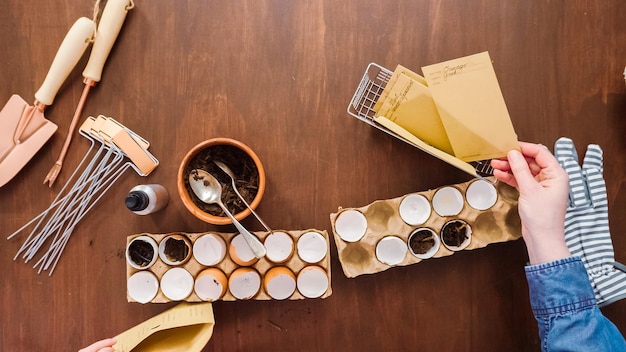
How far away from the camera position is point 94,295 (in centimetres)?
96

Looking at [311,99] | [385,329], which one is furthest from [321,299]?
[311,99]

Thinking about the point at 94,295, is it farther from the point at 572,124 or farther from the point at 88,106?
the point at 572,124

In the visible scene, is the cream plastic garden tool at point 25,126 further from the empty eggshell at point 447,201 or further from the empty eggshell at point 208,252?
the empty eggshell at point 447,201

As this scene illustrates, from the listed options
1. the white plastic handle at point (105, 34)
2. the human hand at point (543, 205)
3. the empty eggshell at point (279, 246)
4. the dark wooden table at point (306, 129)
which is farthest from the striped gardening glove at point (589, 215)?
the white plastic handle at point (105, 34)

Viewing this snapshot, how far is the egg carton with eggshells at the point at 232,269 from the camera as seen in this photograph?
857 mm

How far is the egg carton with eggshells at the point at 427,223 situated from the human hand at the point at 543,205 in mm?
83

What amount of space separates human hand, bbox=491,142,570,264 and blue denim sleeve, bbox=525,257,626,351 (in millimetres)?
23

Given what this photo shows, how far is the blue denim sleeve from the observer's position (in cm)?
74

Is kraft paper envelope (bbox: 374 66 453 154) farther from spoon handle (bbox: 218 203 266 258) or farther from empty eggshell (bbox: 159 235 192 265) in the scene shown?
empty eggshell (bbox: 159 235 192 265)

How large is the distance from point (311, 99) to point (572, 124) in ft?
1.79

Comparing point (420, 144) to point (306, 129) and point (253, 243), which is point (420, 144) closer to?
point (306, 129)

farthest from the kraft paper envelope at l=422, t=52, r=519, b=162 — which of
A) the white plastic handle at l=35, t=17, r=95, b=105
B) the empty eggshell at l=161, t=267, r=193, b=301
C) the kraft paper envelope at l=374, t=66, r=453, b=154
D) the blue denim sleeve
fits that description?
the white plastic handle at l=35, t=17, r=95, b=105

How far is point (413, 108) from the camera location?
2.86 feet

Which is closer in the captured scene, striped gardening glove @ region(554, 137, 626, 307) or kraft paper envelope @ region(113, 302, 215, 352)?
kraft paper envelope @ region(113, 302, 215, 352)
